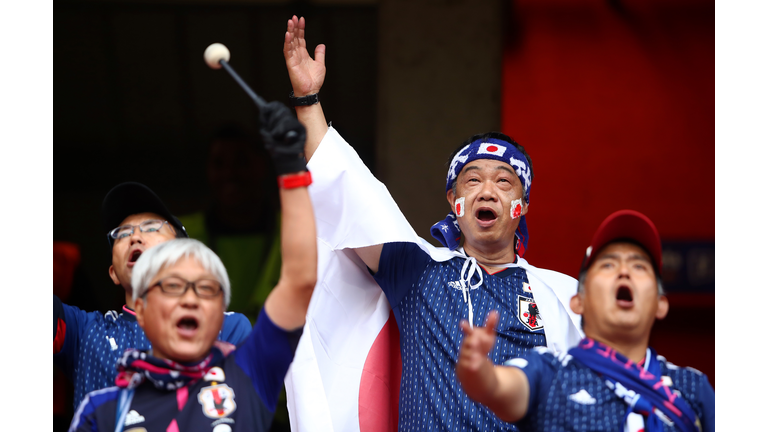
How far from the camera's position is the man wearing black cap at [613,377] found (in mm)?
1882

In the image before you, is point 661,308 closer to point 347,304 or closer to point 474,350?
point 474,350

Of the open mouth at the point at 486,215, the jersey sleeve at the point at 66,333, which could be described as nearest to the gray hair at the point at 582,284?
the open mouth at the point at 486,215

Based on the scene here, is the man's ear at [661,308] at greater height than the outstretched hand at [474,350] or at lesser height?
greater

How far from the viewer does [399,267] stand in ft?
9.61

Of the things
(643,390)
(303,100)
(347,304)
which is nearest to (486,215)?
Answer: (347,304)

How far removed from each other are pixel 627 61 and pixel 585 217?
96 cm

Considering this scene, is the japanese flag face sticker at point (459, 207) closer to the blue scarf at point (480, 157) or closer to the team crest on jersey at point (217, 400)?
the blue scarf at point (480, 157)

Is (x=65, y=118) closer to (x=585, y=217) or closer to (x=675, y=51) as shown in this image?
(x=585, y=217)

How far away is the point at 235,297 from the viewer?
4.46 metres

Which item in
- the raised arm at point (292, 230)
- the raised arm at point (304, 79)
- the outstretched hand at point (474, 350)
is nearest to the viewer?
the outstretched hand at point (474, 350)

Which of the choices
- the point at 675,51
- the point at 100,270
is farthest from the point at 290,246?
the point at 675,51

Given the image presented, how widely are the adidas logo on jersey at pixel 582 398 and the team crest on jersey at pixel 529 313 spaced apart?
82 cm

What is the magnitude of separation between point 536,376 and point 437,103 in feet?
9.67

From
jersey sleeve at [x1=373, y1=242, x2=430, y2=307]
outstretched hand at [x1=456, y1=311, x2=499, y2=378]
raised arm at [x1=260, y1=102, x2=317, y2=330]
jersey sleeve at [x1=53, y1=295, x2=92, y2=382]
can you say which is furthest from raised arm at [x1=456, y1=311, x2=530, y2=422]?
jersey sleeve at [x1=53, y1=295, x2=92, y2=382]
